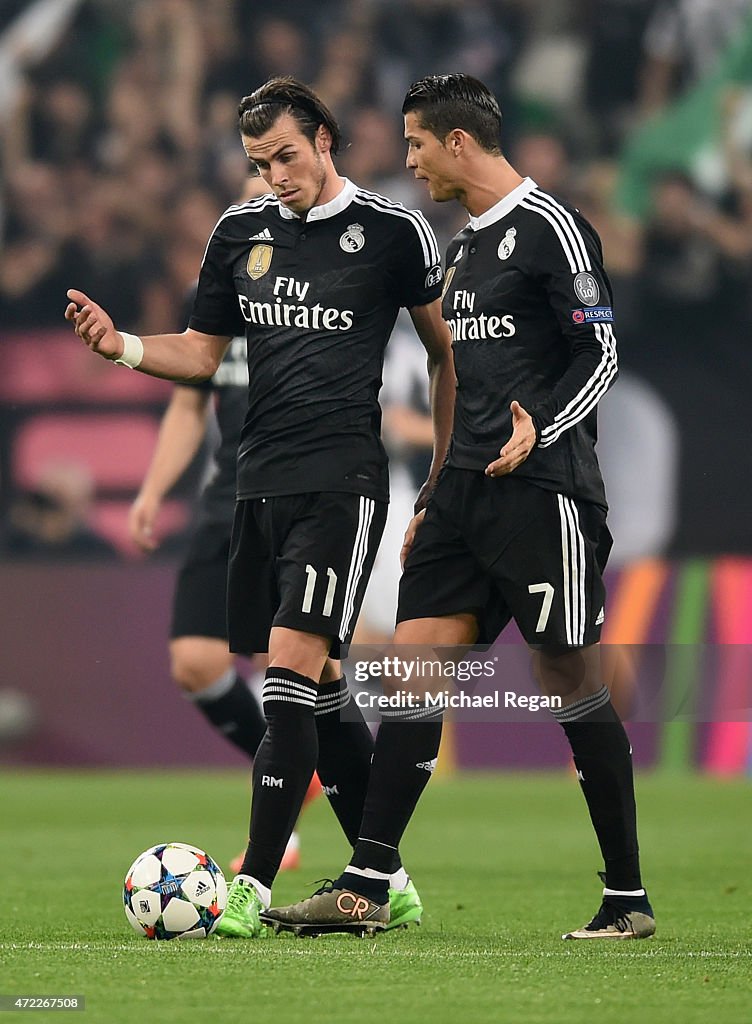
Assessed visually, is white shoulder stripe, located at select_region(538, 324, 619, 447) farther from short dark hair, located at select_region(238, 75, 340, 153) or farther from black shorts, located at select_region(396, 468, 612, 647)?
short dark hair, located at select_region(238, 75, 340, 153)

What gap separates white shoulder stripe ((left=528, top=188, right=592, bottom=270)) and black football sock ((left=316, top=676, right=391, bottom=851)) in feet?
4.60

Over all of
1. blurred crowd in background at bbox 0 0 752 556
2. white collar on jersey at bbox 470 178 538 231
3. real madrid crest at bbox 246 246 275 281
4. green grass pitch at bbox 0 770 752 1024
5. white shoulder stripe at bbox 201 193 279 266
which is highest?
blurred crowd in background at bbox 0 0 752 556

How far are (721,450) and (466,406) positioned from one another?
7822 millimetres

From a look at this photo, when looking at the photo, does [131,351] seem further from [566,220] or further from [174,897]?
[174,897]

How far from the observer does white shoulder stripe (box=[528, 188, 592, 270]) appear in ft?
15.4

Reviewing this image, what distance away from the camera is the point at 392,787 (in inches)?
187

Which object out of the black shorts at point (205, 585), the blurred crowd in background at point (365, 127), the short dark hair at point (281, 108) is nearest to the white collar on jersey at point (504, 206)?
the short dark hair at point (281, 108)

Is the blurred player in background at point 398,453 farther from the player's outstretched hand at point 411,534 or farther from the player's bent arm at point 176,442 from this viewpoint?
the player's outstretched hand at point 411,534

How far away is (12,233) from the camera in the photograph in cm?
1346

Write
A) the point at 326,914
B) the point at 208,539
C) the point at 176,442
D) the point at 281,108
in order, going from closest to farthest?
the point at 326,914 → the point at 281,108 → the point at 176,442 → the point at 208,539

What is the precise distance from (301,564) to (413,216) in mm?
1042

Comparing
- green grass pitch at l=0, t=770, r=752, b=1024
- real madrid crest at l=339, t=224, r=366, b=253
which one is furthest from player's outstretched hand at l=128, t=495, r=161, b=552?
real madrid crest at l=339, t=224, r=366, b=253

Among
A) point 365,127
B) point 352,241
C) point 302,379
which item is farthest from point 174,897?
point 365,127

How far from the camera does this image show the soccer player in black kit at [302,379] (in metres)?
4.82
